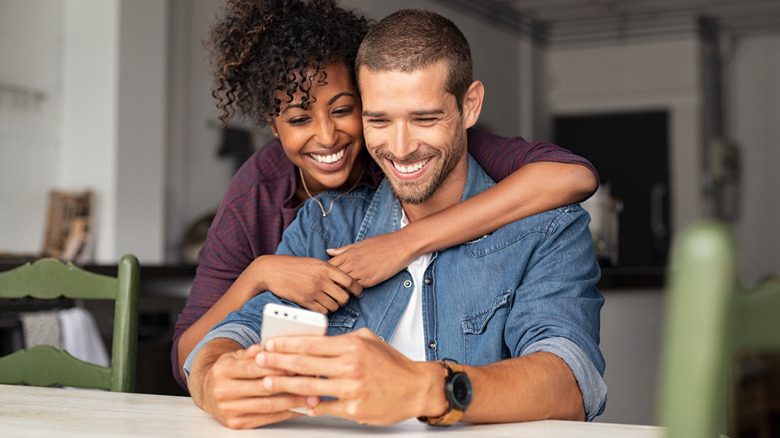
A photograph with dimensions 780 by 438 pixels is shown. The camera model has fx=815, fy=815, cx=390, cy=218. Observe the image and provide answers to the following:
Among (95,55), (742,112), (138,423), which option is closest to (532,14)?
(742,112)

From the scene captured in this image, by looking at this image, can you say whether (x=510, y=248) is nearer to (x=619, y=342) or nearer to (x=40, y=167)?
(x=619, y=342)

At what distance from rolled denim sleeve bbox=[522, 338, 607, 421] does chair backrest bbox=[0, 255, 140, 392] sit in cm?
80

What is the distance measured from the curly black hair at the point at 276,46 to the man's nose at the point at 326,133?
0.06m

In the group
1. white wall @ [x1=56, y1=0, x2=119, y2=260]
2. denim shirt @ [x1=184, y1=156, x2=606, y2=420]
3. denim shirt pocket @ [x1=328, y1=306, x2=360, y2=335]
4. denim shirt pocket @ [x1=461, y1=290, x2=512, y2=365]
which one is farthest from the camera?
white wall @ [x1=56, y1=0, x2=119, y2=260]

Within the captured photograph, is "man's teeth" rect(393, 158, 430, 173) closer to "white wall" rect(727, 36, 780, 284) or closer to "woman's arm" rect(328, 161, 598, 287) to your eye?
"woman's arm" rect(328, 161, 598, 287)

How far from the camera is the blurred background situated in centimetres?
347

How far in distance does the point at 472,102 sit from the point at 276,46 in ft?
1.41

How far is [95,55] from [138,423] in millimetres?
3496

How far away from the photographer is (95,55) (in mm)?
4133

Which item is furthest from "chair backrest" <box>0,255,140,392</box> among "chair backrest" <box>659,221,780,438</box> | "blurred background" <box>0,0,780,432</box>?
"chair backrest" <box>659,221,780,438</box>

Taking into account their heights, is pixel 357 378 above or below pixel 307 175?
below

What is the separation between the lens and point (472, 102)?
161 cm

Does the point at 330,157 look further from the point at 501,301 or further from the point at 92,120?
the point at 92,120

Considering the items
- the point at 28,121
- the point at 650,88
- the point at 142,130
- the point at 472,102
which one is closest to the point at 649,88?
the point at 650,88
